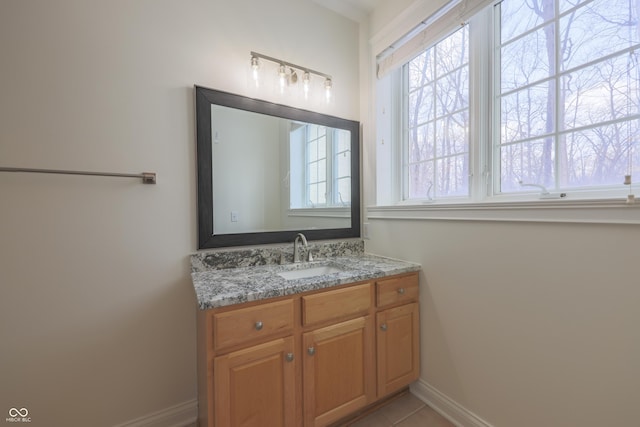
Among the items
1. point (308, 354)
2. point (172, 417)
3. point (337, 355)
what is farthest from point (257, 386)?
point (172, 417)

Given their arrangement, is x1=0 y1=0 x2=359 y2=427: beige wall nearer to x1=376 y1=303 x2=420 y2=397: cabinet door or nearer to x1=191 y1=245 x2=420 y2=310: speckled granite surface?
x1=191 y1=245 x2=420 y2=310: speckled granite surface

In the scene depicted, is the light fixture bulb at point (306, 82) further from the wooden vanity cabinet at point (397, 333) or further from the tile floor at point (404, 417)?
the tile floor at point (404, 417)

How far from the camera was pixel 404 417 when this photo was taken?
152cm

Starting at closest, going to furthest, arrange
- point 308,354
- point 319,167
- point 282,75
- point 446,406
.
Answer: point 308,354 < point 446,406 < point 282,75 < point 319,167

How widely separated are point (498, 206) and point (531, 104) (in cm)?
54

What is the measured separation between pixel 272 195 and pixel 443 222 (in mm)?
1100

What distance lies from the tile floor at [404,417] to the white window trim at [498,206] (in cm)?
117

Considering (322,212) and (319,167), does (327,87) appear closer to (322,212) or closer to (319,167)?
(319,167)

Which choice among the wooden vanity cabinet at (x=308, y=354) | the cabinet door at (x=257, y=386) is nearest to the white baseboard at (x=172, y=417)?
the wooden vanity cabinet at (x=308, y=354)

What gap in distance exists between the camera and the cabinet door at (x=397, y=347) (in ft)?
4.96

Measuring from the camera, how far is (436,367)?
62.5 inches

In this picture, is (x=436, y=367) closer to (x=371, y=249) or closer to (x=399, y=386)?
(x=399, y=386)

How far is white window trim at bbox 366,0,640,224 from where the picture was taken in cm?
95

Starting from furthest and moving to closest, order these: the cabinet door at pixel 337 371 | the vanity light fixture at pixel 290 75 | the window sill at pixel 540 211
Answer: the vanity light fixture at pixel 290 75, the cabinet door at pixel 337 371, the window sill at pixel 540 211
